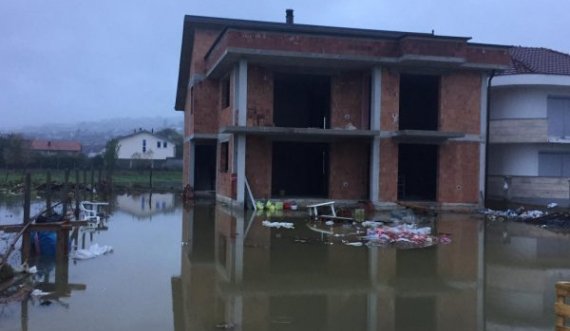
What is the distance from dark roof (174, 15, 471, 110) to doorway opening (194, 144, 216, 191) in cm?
466

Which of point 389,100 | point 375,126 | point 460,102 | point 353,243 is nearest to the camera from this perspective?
point 353,243

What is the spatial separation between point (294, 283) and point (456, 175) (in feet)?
49.2

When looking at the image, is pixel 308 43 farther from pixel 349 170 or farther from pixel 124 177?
pixel 124 177

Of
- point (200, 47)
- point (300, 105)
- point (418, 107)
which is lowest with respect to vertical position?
point (300, 105)

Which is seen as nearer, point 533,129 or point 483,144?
point 483,144

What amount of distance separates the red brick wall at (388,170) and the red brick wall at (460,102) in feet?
7.43

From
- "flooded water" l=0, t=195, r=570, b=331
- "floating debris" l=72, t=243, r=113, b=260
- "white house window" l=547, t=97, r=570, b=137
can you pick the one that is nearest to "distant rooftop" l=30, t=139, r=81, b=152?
"white house window" l=547, t=97, r=570, b=137

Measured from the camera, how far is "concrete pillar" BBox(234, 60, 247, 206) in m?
21.2

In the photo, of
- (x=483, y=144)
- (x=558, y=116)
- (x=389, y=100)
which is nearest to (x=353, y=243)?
(x=389, y=100)

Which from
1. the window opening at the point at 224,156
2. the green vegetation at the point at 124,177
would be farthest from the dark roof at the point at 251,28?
the green vegetation at the point at 124,177

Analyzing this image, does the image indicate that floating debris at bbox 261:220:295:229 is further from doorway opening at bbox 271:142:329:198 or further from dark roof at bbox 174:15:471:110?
doorway opening at bbox 271:142:329:198

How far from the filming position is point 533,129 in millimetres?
24078

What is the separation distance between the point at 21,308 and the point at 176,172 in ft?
168

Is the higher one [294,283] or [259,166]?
[259,166]
